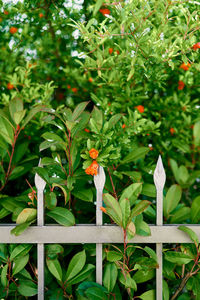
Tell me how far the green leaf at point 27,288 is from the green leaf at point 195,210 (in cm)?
79

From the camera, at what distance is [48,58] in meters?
2.36

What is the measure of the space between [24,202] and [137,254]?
0.58 meters

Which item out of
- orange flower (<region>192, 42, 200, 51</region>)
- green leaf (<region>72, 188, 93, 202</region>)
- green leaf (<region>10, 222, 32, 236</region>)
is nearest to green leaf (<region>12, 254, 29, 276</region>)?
green leaf (<region>10, 222, 32, 236</region>)

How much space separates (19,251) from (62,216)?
0.25m

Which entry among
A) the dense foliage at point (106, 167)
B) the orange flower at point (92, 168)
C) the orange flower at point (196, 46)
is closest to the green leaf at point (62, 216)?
the dense foliage at point (106, 167)

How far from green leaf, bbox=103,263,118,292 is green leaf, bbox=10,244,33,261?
36 centimetres

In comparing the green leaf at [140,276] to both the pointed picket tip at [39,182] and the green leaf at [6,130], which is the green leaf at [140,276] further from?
the green leaf at [6,130]

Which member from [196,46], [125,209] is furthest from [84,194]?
[196,46]

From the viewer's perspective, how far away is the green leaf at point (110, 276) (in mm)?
Result: 1355

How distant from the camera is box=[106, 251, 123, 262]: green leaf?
1305 millimetres

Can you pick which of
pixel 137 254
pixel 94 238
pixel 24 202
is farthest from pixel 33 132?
pixel 137 254

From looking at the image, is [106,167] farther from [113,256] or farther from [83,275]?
[83,275]

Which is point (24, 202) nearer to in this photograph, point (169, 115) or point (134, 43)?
point (134, 43)

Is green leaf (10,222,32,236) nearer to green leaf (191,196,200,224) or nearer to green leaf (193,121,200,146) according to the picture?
green leaf (191,196,200,224)
